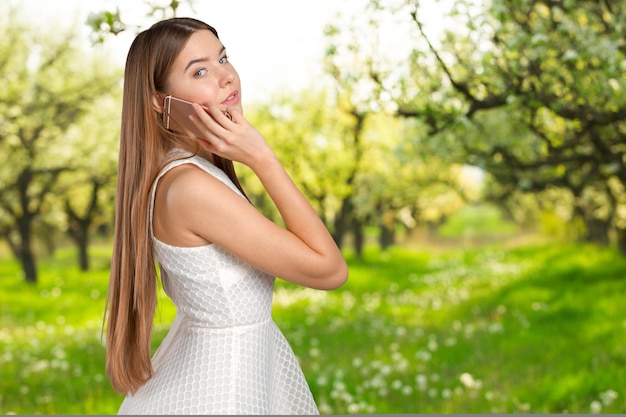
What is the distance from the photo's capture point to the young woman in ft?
7.91

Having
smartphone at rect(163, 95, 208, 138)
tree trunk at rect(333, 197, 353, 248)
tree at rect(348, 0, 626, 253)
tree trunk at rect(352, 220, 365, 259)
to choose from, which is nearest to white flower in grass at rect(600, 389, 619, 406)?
tree at rect(348, 0, 626, 253)

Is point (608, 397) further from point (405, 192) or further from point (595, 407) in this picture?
point (405, 192)

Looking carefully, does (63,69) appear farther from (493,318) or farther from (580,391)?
(580,391)

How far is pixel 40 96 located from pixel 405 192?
1246cm

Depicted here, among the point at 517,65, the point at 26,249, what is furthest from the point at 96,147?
the point at 517,65

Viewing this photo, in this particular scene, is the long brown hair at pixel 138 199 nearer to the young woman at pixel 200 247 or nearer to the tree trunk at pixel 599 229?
the young woman at pixel 200 247

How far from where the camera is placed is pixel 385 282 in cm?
2264

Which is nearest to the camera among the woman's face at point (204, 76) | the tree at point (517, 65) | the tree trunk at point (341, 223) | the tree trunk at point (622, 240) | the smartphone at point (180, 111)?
the smartphone at point (180, 111)

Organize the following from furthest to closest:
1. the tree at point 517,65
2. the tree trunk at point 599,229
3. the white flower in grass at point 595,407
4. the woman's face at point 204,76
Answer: the tree trunk at point 599,229 → the white flower in grass at point 595,407 → the tree at point 517,65 → the woman's face at point 204,76

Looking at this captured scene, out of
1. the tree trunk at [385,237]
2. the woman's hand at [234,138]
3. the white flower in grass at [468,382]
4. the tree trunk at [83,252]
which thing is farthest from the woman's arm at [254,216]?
the tree trunk at [385,237]

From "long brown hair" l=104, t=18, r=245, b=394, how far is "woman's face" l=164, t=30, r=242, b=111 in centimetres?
4

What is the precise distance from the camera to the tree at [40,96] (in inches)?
807

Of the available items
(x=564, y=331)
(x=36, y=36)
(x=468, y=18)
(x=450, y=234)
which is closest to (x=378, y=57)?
(x=468, y=18)

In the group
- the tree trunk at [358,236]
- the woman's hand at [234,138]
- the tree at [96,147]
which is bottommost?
the tree trunk at [358,236]
